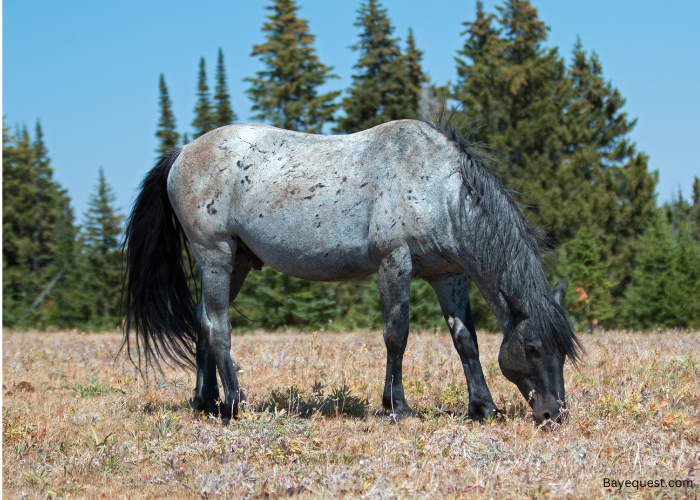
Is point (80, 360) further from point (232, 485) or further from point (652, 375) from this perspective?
point (652, 375)

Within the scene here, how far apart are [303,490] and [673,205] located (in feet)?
118

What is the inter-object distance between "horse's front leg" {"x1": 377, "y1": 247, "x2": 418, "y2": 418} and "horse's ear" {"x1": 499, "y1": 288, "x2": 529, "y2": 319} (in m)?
0.78

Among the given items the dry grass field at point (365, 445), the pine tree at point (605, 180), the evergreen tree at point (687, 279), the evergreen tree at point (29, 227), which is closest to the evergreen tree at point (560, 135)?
the pine tree at point (605, 180)

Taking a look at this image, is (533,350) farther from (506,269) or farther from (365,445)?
(365,445)

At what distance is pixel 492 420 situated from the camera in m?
5.09

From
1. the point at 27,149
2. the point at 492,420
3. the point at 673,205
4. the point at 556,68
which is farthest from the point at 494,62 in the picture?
the point at 27,149

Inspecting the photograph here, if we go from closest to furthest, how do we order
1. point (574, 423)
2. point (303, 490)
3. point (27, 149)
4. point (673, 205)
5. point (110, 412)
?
point (303, 490), point (574, 423), point (110, 412), point (673, 205), point (27, 149)

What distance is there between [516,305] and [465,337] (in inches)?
29.5

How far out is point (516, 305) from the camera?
502cm

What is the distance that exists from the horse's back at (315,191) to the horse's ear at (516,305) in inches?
31.7

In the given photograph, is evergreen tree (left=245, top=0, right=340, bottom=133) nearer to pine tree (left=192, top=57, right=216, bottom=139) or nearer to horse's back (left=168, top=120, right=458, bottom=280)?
pine tree (left=192, top=57, right=216, bottom=139)

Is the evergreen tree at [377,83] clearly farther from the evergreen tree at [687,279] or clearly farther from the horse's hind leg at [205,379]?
the horse's hind leg at [205,379]

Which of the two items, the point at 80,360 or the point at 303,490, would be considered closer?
the point at 303,490

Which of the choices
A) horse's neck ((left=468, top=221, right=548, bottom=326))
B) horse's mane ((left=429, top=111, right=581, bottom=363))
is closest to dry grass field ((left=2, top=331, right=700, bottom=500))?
horse's mane ((left=429, top=111, right=581, bottom=363))
